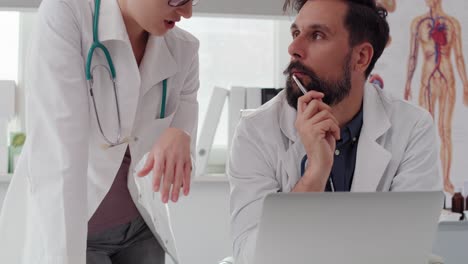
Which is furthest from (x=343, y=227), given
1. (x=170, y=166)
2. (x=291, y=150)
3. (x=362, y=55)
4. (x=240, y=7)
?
(x=240, y=7)

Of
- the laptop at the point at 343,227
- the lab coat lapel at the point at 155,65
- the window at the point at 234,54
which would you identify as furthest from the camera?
the window at the point at 234,54

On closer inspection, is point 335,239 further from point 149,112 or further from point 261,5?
point 261,5

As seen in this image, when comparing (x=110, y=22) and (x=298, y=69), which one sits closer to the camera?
(x=110, y=22)

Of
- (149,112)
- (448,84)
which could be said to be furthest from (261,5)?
(149,112)

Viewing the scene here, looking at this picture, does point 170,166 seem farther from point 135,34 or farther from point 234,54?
point 234,54

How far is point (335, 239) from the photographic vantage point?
966 millimetres

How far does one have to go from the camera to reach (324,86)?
1.69 m

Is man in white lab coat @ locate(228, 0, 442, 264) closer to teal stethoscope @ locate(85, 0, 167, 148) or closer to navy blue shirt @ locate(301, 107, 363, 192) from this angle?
navy blue shirt @ locate(301, 107, 363, 192)

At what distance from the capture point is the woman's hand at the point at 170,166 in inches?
41.5

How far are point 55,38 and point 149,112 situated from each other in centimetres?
27

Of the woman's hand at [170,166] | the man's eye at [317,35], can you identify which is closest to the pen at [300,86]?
the man's eye at [317,35]

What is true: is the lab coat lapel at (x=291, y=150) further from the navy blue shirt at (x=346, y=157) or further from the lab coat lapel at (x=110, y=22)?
the lab coat lapel at (x=110, y=22)

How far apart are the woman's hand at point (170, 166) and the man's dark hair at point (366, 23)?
0.79m

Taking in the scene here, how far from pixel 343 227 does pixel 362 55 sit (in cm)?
91
